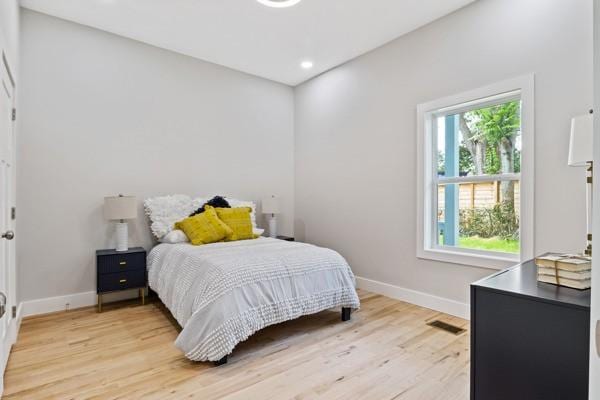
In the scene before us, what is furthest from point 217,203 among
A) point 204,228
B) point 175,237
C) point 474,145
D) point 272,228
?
point 474,145

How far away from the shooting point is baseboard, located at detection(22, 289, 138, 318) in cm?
311

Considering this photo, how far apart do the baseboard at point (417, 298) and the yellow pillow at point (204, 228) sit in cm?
A: 173

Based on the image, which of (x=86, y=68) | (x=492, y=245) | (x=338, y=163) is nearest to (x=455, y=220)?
(x=492, y=245)

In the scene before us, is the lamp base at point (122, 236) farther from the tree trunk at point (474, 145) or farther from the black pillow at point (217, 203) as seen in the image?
the tree trunk at point (474, 145)

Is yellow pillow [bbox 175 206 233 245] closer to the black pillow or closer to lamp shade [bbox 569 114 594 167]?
the black pillow

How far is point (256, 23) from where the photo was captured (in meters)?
3.29

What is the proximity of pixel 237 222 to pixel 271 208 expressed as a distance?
32.2 inches

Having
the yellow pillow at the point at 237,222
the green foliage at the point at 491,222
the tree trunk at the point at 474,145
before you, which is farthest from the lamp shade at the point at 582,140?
the yellow pillow at the point at 237,222

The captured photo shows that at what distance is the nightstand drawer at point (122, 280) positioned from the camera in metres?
3.17

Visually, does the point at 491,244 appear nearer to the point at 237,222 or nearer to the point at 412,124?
the point at 412,124

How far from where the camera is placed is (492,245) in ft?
9.89

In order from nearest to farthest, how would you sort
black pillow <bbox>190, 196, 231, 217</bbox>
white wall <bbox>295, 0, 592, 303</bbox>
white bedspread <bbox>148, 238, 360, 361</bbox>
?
white bedspread <bbox>148, 238, 360, 361</bbox> → white wall <bbox>295, 0, 592, 303</bbox> → black pillow <bbox>190, 196, 231, 217</bbox>

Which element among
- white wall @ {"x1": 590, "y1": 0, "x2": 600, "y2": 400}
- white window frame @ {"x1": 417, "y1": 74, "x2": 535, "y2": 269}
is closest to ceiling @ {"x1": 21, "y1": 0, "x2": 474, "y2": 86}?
white window frame @ {"x1": 417, "y1": 74, "x2": 535, "y2": 269}

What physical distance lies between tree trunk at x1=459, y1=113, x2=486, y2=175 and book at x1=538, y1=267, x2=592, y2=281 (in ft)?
6.14
